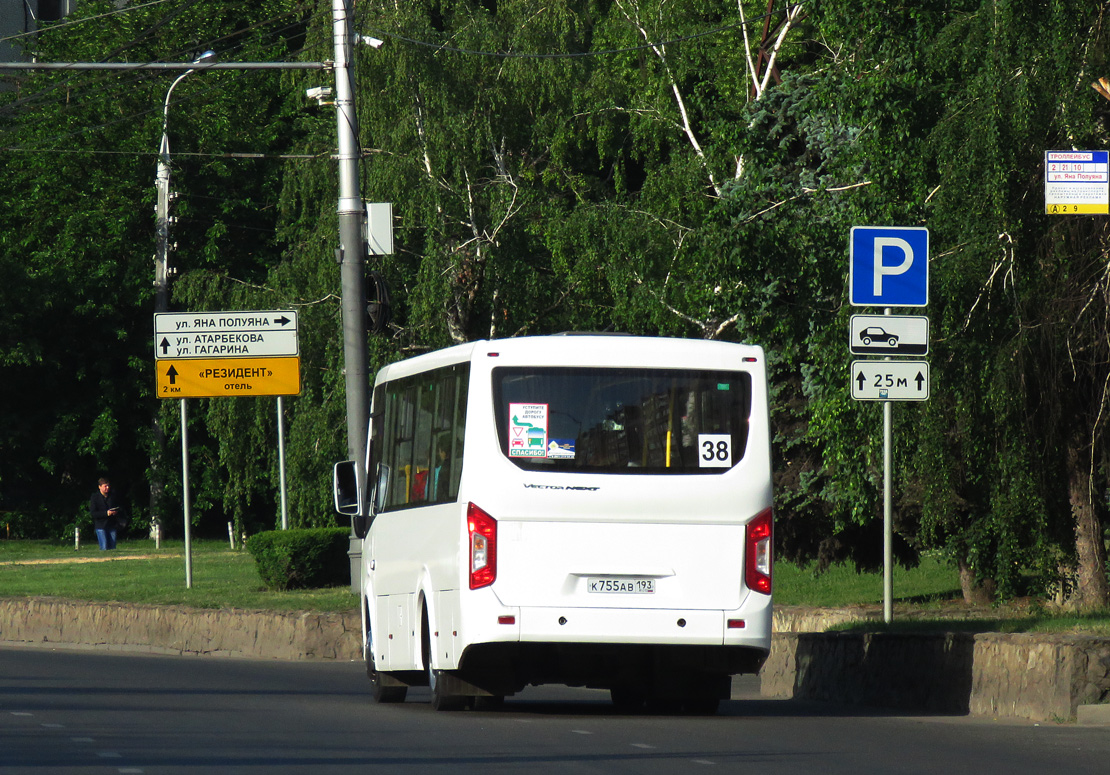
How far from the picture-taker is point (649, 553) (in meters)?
12.8

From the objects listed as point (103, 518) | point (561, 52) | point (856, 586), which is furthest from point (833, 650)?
point (103, 518)

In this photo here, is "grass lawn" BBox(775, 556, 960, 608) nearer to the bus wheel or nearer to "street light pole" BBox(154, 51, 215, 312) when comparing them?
→ the bus wheel

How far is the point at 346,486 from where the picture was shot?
53.4 feet

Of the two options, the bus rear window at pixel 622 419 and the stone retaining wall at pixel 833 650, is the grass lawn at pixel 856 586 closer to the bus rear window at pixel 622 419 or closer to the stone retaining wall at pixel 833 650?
the stone retaining wall at pixel 833 650

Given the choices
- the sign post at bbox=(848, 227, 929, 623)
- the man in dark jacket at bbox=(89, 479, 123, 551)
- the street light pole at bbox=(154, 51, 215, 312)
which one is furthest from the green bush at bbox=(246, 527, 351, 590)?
the street light pole at bbox=(154, 51, 215, 312)

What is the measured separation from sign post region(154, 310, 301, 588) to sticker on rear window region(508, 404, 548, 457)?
39.7ft

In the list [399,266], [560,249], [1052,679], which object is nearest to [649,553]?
[1052,679]

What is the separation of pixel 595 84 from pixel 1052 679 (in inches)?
1061

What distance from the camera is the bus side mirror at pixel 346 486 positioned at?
1627 centimetres

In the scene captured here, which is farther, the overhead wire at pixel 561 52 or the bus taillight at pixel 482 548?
A: the overhead wire at pixel 561 52

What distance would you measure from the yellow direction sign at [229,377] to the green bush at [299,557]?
1856 mm

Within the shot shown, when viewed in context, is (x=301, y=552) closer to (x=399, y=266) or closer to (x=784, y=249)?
(x=784, y=249)

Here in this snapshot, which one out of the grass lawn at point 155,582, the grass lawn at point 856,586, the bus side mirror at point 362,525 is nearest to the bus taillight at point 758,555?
the bus side mirror at point 362,525

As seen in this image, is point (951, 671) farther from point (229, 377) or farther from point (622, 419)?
point (229, 377)
